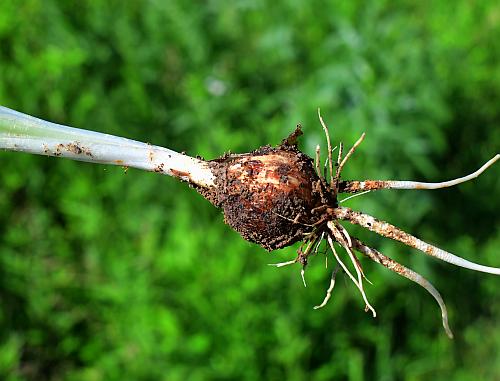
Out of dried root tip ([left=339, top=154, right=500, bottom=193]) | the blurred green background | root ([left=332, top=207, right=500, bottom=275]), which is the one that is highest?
the blurred green background

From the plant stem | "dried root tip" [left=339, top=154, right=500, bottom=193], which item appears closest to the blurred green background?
"dried root tip" [left=339, top=154, right=500, bottom=193]

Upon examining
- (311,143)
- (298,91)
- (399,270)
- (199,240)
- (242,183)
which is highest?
(298,91)

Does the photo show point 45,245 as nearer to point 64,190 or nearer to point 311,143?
point 64,190

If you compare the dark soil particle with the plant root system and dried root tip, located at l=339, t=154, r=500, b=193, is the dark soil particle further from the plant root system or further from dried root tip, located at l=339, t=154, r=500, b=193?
dried root tip, located at l=339, t=154, r=500, b=193

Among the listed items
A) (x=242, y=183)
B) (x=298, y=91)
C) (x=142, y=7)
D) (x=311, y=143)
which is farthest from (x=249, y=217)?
(x=142, y=7)

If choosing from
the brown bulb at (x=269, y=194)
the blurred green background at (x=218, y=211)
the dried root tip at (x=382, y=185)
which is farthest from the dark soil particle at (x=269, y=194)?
the blurred green background at (x=218, y=211)
